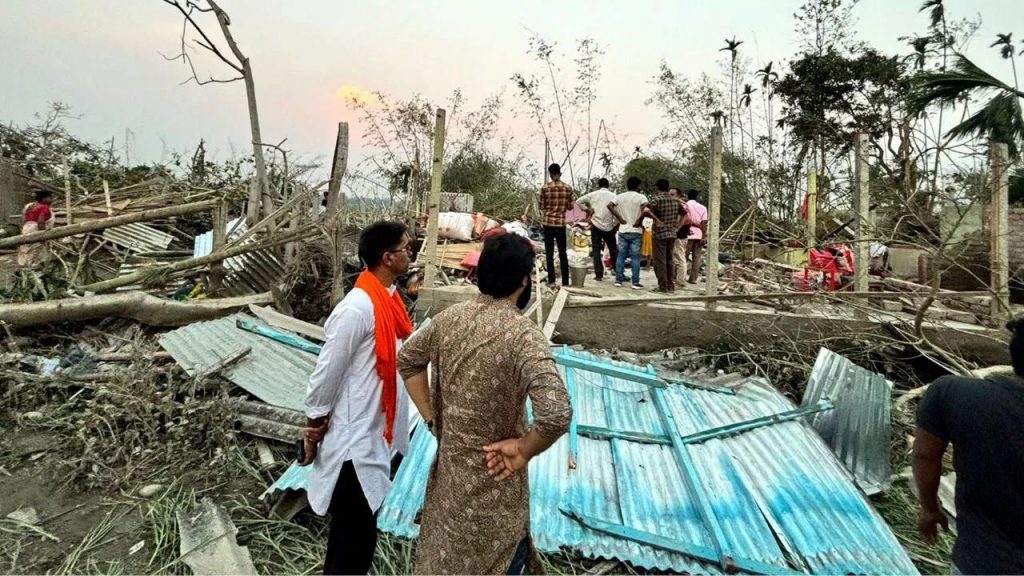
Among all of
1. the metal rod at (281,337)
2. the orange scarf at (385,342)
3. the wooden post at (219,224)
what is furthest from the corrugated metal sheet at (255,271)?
the orange scarf at (385,342)

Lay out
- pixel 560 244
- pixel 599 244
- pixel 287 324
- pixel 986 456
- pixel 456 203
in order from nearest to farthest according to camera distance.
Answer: pixel 986 456
pixel 287 324
pixel 560 244
pixel 599 244
pixel 456 203

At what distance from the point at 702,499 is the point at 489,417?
192 centimetres

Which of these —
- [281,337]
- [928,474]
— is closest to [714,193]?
[928,474]

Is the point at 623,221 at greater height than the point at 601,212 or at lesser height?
lesser

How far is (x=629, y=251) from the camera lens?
25.0 ft

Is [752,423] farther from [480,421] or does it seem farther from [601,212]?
[601,212]

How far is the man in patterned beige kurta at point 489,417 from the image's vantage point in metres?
1.61

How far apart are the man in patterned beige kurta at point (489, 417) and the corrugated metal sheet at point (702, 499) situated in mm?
1183

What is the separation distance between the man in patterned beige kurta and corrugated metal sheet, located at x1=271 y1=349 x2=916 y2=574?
1183mm

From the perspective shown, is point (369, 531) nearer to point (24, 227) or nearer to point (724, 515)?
point (724, 515)

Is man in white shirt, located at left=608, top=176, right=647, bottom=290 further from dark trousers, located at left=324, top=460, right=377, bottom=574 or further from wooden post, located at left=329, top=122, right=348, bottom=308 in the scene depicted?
dark trousers, located at left=324, top=460, right=377, bottom=574

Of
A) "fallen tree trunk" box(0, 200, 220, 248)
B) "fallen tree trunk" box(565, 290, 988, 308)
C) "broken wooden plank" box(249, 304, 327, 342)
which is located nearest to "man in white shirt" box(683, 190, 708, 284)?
"fallen tree trunk" box(565, 290, 988, 308)

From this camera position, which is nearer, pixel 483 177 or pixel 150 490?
pixel 150 490

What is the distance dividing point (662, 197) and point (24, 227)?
346 inches
